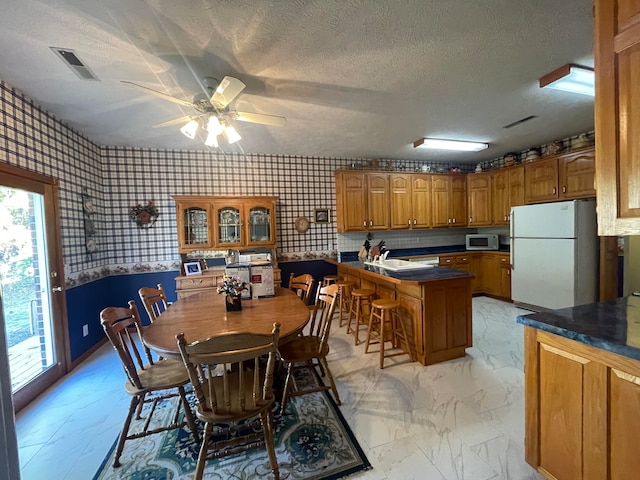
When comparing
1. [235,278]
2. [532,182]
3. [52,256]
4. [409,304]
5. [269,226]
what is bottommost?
[409,304]

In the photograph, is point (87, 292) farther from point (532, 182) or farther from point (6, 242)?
point (532, 182)

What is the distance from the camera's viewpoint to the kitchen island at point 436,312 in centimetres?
264

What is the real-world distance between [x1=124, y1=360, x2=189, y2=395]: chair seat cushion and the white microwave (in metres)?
5.27

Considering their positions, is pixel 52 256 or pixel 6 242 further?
pixel 52 256

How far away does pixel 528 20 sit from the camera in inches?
64.5

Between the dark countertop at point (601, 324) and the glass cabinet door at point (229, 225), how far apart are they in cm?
355

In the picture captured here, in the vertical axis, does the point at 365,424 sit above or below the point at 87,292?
below

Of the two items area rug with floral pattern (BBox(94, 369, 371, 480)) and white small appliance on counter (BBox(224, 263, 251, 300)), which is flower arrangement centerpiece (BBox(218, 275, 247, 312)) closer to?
white small appliance on counter (BBox(224, 263, 251, 300))

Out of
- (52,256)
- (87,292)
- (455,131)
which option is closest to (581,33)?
(455,131)

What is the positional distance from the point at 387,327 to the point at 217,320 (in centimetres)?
202

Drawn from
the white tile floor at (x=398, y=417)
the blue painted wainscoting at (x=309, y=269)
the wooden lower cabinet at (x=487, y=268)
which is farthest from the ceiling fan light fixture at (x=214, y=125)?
the wooden lower cabinet at (x=487, y=268)

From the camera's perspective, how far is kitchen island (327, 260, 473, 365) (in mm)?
2641

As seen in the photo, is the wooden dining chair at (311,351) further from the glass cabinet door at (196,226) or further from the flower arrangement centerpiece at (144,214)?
the flower arrangement centerpiece at (144,214)

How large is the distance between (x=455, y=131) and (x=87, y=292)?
5.15m
